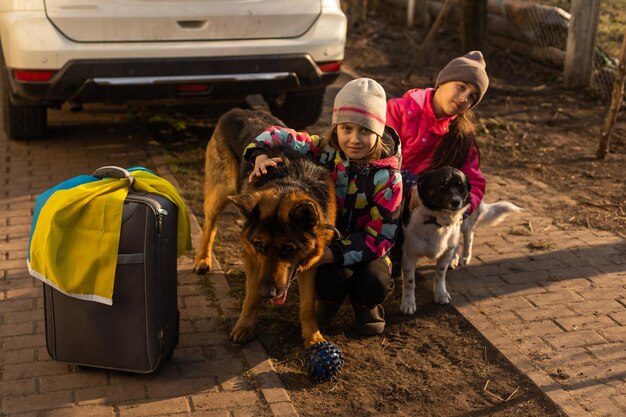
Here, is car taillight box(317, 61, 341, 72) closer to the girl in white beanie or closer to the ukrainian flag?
the girl in white beanie

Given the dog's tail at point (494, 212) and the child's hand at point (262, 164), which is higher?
the child's hand at point (262, 164)

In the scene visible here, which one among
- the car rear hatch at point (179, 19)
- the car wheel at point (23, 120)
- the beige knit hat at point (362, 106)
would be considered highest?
the beige knit hat at point (362, 106)

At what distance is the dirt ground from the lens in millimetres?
4199

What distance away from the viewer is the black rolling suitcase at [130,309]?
398 cm

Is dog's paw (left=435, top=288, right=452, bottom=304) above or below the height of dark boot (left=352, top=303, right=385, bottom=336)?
below

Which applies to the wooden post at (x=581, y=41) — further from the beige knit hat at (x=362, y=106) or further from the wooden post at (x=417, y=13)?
the beige knit hat at (x=362, y=106)

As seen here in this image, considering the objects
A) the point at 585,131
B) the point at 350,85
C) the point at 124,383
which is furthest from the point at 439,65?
the point at 124,383

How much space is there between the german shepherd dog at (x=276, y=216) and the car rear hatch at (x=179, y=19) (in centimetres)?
174

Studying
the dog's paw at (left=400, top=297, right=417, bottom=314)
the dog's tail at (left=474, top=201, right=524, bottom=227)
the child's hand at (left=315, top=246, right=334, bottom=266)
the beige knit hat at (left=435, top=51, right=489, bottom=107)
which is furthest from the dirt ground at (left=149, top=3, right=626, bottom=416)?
the beige knit hat at (left=435, top=51, right=489, bottom=107)

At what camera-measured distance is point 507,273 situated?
5.56 m

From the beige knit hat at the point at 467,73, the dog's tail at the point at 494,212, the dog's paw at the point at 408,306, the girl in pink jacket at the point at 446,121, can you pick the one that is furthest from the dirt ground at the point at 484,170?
the beige knit hat at the point at 467,73

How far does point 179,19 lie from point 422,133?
2.44 m

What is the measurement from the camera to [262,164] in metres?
4.41

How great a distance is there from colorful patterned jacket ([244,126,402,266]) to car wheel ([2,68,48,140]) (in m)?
3.79
